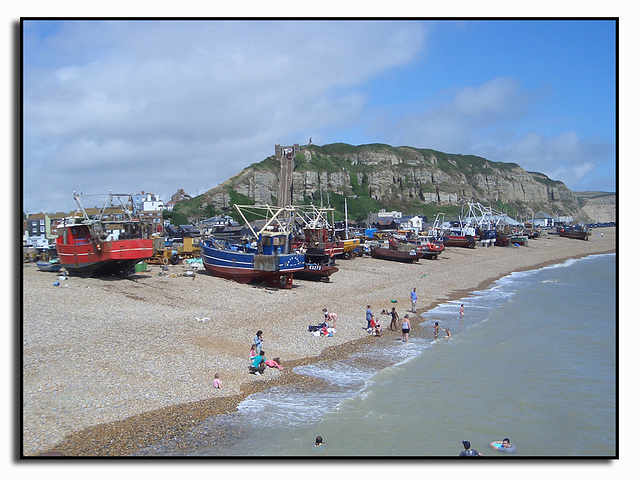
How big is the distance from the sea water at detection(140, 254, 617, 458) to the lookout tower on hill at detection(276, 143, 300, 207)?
8798 cm

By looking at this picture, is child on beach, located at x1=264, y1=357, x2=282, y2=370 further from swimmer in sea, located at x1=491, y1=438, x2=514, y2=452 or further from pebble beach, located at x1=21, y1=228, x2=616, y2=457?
swimmer in sea, located at x1=491, y1=438, x2=514, y2=452

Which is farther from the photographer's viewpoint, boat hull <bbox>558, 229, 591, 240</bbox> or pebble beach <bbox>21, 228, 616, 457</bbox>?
boat hull <bbox>558, 229, 591, 240</bbox>

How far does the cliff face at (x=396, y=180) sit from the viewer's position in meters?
112

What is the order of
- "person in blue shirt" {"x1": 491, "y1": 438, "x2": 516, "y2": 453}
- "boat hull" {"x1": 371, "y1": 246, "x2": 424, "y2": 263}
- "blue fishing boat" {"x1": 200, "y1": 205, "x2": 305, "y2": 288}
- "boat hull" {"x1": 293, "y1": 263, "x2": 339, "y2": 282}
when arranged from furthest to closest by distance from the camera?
"boat hull" {"x1": 371, "y1": 246, "x2": 424, "y2": 263}, "boat hull" {"x1": 293, "y1": 263, "x2": 339, "y2": 282}, "blue fishing boat" {"x1": 200, "y1": 205, "x2": 305, "y2": 288}, "person in blue shirt" {"x1": 491, "y1": 438, "x2": 516, "y2": 453}

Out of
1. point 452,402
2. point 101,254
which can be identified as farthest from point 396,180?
point 452,402

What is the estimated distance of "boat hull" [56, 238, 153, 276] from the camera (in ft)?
85.9

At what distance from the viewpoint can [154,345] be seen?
16281 mm

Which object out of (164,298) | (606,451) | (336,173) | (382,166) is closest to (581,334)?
(606,451)

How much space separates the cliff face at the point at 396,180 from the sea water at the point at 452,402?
262ft

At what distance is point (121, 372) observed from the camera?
13773 millimetres

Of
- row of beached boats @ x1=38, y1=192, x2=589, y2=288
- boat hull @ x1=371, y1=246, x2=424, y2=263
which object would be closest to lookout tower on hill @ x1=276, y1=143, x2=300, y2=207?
boat hull @ x1=371, y1=246, x2=424, y2=263

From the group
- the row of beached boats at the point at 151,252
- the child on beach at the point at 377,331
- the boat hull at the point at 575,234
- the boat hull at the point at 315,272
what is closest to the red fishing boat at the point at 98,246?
the row of beached boats at the point at 151,252

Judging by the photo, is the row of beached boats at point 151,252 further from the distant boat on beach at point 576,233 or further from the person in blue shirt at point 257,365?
the distant boat on beach at point 576,233
